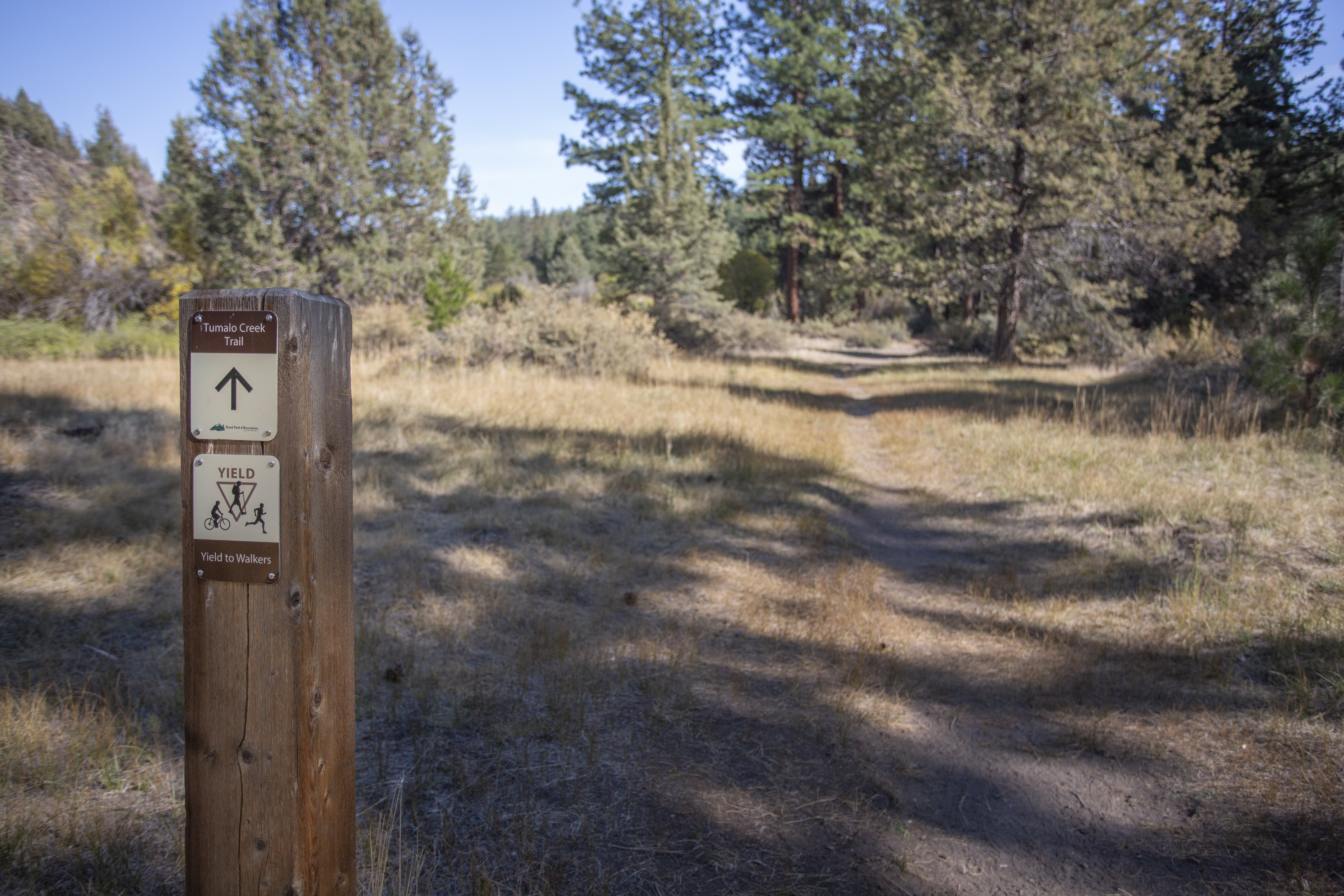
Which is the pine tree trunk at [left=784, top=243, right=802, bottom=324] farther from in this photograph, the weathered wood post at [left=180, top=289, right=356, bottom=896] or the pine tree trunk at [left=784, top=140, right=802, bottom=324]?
the weathered wood post at [left=180, top=289, right=356, bottom=896]

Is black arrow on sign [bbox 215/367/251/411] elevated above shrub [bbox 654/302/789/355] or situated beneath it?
situated beneath

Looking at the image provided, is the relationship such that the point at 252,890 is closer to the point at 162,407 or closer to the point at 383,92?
the point at 162,407

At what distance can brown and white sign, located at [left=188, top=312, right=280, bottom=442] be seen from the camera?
67.9 inches

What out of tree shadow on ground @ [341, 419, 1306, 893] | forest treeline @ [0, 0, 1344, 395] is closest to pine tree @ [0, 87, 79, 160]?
forest treeline @ [0, 0, 1344, 395]

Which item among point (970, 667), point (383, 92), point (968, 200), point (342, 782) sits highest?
point (383, 92)

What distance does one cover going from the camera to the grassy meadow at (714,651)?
9.43 feet

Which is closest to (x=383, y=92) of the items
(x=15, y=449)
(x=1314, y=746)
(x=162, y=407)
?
(x=162, y=407)

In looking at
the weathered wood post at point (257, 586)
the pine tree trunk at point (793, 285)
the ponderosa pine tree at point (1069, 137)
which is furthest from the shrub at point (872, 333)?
the weathered wood post at point (257, 586)

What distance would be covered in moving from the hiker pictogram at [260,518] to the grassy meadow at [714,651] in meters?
1.38

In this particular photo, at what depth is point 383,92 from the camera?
21.4 metres

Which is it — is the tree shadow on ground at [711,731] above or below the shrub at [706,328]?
below

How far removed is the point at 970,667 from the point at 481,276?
87.1ft

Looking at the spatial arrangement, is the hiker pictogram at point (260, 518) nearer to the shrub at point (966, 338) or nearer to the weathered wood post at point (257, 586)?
the weathered wood post at point (257, 586)

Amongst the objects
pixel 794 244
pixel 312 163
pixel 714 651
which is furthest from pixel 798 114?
pixel 714 651
